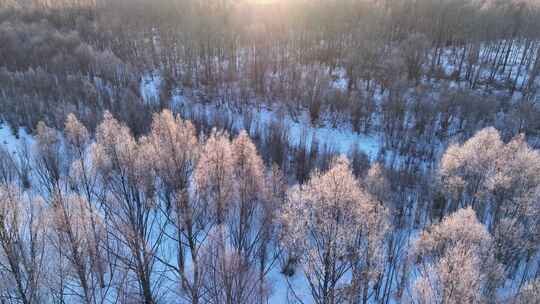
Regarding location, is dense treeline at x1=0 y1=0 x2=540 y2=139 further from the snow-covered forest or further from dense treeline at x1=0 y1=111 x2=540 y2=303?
dense treeline at x1=0 y1=111 x2=540 y2=303

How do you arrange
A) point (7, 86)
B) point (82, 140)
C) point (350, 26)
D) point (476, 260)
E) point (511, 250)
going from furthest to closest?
point (350, 26)
point (7, 86)
point (82, 140)
point (511, 250)
point (476, 260)

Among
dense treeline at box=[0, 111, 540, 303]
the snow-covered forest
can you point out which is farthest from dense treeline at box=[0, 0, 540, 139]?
dense treeline at box=[0, 111, 540, 303]

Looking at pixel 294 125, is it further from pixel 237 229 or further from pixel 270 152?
pixel 237 229

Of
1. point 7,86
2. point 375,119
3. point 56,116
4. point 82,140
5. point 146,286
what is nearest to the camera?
point 146,286

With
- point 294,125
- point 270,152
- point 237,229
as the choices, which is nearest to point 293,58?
point 294,125

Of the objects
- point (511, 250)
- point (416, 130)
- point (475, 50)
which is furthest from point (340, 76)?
point (511, 250)

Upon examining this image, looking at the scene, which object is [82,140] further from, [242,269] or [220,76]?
[220,76]

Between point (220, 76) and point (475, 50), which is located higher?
point (475, 50)
